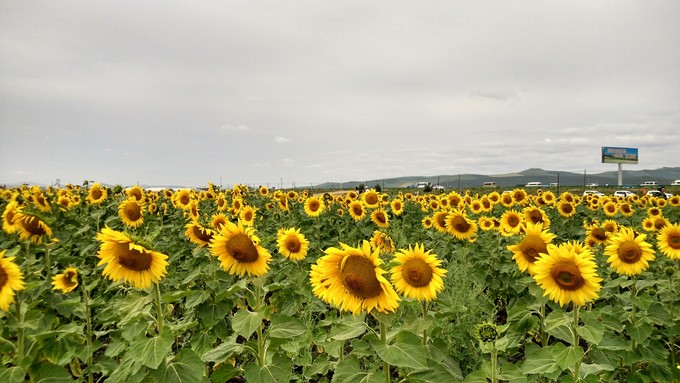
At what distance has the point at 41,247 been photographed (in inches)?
182

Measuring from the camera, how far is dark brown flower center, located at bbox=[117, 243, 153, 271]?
2734mm

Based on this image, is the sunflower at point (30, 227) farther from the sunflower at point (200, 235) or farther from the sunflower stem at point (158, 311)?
the sunflower stem at point (158, 311)

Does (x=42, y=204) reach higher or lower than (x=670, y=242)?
higher

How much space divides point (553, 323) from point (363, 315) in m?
1.44

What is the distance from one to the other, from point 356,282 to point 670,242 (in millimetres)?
4411

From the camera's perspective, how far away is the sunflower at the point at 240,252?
10.2ft

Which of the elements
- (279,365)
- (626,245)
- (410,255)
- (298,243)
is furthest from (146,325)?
(626,245)

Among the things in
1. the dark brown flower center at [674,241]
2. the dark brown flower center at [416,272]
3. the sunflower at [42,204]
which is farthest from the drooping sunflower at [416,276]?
the sunflower at [42,204]

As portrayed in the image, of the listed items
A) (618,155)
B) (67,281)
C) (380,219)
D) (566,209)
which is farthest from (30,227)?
(618,155)

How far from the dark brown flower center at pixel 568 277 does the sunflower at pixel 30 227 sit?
4607 mm

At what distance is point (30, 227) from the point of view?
432 centimetres

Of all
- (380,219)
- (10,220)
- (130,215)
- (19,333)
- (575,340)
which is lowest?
(575,340)

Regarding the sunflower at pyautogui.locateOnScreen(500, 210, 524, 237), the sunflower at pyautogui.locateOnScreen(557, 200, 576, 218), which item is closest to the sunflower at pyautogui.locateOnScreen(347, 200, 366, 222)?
the sunflower at pyautogui.locateOnScreen(500, 210, 524, 237)

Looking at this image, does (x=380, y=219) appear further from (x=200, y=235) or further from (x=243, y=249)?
(x=243, y=249)
